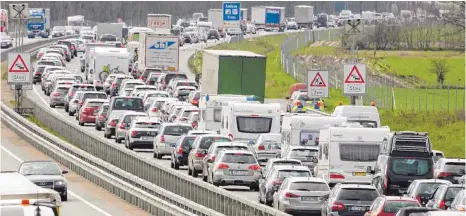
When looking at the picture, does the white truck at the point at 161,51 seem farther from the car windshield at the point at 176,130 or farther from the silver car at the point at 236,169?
the silver car at the point at 236,169

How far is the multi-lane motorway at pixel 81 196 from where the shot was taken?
40438mm

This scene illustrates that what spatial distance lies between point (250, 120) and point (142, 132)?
18.9ft

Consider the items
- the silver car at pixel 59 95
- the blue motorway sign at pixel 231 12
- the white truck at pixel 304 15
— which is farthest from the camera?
the white truck at pixel 304 15

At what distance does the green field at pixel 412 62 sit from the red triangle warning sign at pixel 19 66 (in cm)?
3694

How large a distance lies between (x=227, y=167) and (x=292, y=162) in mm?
2585

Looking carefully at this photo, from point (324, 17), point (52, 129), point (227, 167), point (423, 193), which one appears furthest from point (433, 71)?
point (324, 17)

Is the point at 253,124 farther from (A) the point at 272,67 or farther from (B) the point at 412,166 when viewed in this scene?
(A) the point at 272,67

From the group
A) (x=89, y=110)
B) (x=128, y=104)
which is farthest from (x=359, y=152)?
(x=89, y=110)

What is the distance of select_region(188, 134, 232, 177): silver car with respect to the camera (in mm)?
46469

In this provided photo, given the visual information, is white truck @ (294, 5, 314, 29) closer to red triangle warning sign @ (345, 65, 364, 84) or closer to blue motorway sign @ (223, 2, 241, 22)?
blue motorway sign @ (223, 2, 241, 22)

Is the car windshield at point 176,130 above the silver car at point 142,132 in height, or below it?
above

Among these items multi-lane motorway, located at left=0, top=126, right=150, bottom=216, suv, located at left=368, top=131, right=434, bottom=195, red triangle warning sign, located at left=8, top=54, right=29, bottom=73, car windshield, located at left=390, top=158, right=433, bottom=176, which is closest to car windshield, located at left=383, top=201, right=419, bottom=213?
suv, located at left=368, top=131, right=434, bottom=195

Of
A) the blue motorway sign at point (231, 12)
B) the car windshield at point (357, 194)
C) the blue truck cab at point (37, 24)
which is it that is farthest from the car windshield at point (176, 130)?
the blue truck cab at point (37, 24)

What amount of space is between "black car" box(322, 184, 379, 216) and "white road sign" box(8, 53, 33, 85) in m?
38.9
